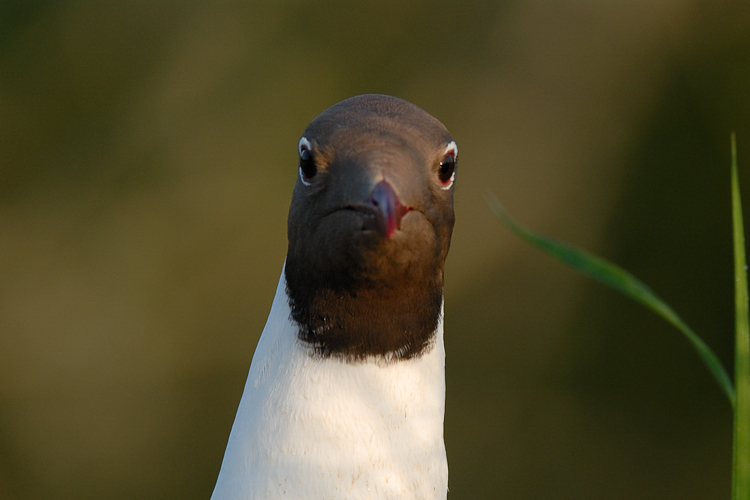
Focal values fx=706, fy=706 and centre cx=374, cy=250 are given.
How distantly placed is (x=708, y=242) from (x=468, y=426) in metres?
1.58

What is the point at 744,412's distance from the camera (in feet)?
3.25

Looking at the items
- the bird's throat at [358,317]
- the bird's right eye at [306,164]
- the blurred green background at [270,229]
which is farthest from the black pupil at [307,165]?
the blurred green background at [270,229]

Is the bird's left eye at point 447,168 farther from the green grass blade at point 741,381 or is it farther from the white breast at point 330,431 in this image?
the green grass blade at point 741,381

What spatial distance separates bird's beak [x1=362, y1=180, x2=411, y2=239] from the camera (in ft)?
3.33

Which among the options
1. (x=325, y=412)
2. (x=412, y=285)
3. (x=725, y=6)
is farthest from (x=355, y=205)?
(x=725, y=6)

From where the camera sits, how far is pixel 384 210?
1.02m

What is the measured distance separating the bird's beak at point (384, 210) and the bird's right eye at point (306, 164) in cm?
18

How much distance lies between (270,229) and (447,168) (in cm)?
263

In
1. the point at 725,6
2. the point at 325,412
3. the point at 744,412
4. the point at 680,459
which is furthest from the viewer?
the point at 680,459

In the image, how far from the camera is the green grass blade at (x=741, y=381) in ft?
3.19

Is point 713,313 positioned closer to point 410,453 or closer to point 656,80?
point 656,80

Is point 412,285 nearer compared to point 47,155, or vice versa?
point 412,285

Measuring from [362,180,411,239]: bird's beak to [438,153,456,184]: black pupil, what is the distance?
0.20 m

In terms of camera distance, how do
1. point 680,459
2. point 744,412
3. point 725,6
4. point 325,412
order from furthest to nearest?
point 680,459, point 725,6, point 325,412, point 744,412
